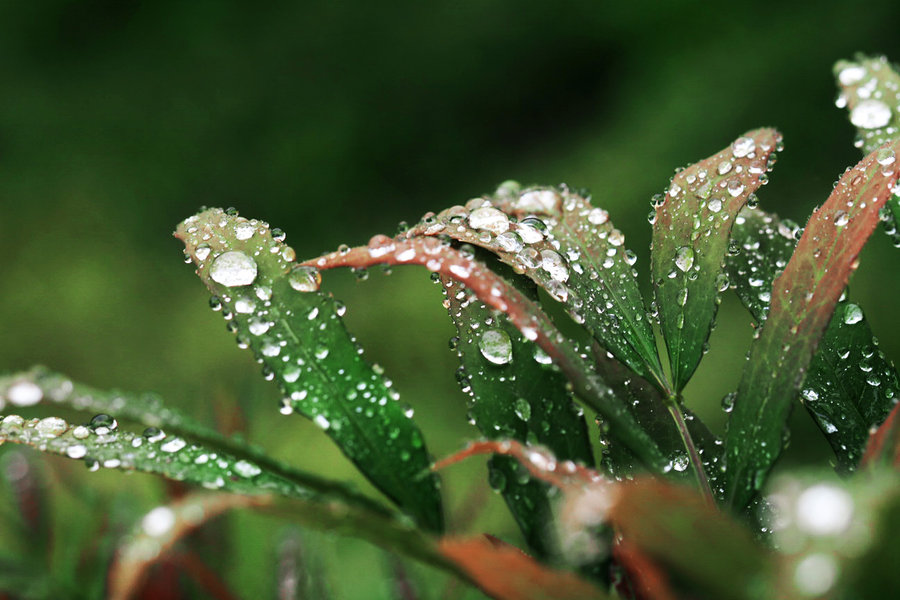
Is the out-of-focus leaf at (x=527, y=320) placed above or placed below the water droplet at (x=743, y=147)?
below

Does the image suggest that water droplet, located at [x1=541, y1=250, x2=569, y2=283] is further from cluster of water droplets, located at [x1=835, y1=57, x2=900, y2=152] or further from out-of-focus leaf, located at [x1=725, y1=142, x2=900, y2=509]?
cluster of water droplets, located at [x1=835, y1=57, x2=900, y2=152]

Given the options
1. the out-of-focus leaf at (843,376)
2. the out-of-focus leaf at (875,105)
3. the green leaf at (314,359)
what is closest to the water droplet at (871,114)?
the out-of-focus leaf at (875,105)

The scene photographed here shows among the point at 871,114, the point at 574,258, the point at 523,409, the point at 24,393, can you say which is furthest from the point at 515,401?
the point at 871,114

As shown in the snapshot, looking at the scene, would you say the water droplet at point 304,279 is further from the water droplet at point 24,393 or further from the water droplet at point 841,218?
the water droplet at point 841,218

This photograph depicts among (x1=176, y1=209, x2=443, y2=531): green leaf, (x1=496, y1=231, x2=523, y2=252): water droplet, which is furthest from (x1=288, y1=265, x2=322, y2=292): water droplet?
(x1=496, y1=231, x2=523, y2=252): water droplet

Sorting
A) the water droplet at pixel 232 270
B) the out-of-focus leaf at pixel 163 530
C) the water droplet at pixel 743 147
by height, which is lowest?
the out-of-focus leaf at pixel 163 530

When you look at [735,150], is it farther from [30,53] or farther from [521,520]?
[30,53]
